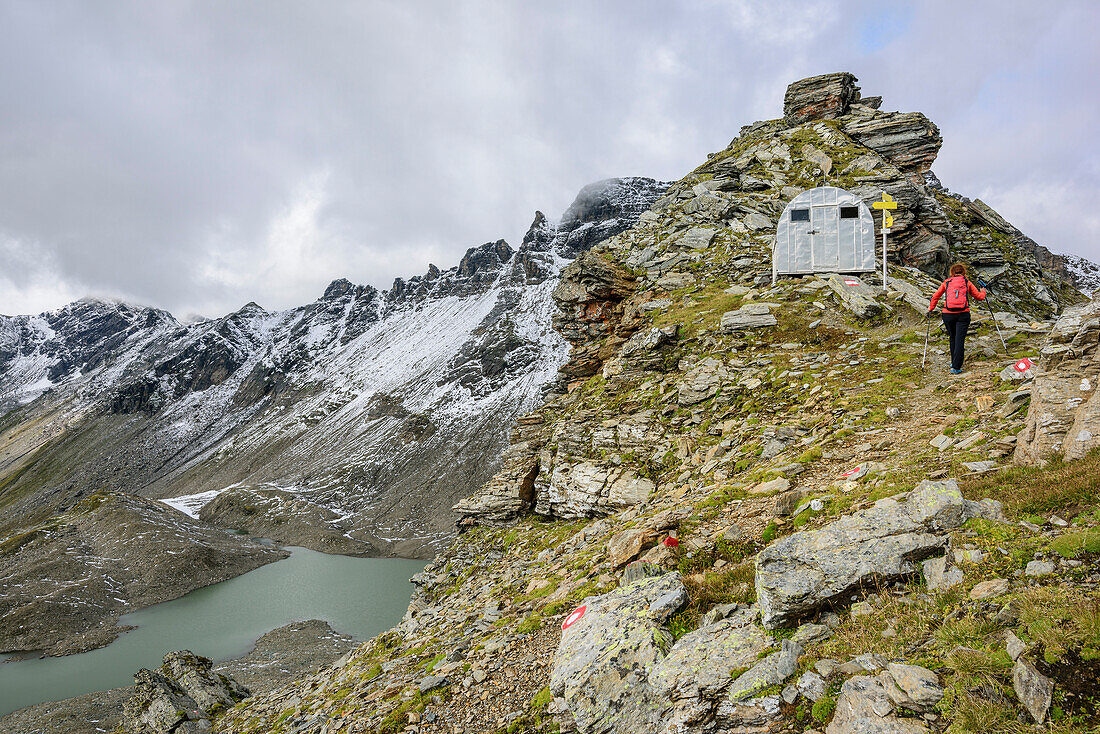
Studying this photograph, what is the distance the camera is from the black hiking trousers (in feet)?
45.3

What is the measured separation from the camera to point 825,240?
80.8 feet

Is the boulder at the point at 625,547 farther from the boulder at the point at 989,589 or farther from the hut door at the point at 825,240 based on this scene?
the hut door at the point at 825,240

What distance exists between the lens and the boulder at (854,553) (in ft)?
19.9

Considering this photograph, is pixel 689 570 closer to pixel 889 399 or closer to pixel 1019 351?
pixel 889 399

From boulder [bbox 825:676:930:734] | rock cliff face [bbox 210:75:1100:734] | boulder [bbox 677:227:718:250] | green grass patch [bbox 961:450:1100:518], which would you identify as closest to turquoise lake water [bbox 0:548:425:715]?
rock cliff face [bbox 210:75:1100:734]

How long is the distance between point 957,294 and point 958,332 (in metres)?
1.13

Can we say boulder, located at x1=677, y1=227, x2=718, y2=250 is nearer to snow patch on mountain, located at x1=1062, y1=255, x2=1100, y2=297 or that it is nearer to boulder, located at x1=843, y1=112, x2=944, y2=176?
boulder, located at x1=843, y1=112, x2=944, y2=176

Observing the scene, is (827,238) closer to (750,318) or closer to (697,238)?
(697,238)

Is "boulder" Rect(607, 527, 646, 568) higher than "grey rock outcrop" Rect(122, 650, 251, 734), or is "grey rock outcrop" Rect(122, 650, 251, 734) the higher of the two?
"boulder" Rect(607, 527, 646, 568)

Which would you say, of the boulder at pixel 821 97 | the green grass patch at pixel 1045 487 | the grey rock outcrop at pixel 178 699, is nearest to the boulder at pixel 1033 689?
the green grass patch at pixel 1045 487

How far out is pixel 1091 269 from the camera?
123062mm

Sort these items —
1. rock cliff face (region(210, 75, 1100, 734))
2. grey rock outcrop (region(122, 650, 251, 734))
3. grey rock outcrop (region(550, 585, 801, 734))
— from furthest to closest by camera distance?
grey rock outcrop (region(122, 650, 251, 734)), grey rock outcrop (region(550, 585, 801, 734)), rock cliff face (region(210, 75, 1100, 734))

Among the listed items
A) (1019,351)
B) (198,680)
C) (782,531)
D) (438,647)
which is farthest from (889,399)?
(198,680)

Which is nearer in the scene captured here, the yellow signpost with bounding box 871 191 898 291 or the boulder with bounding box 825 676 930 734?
the boulder with bounding box 825 676 930 734
